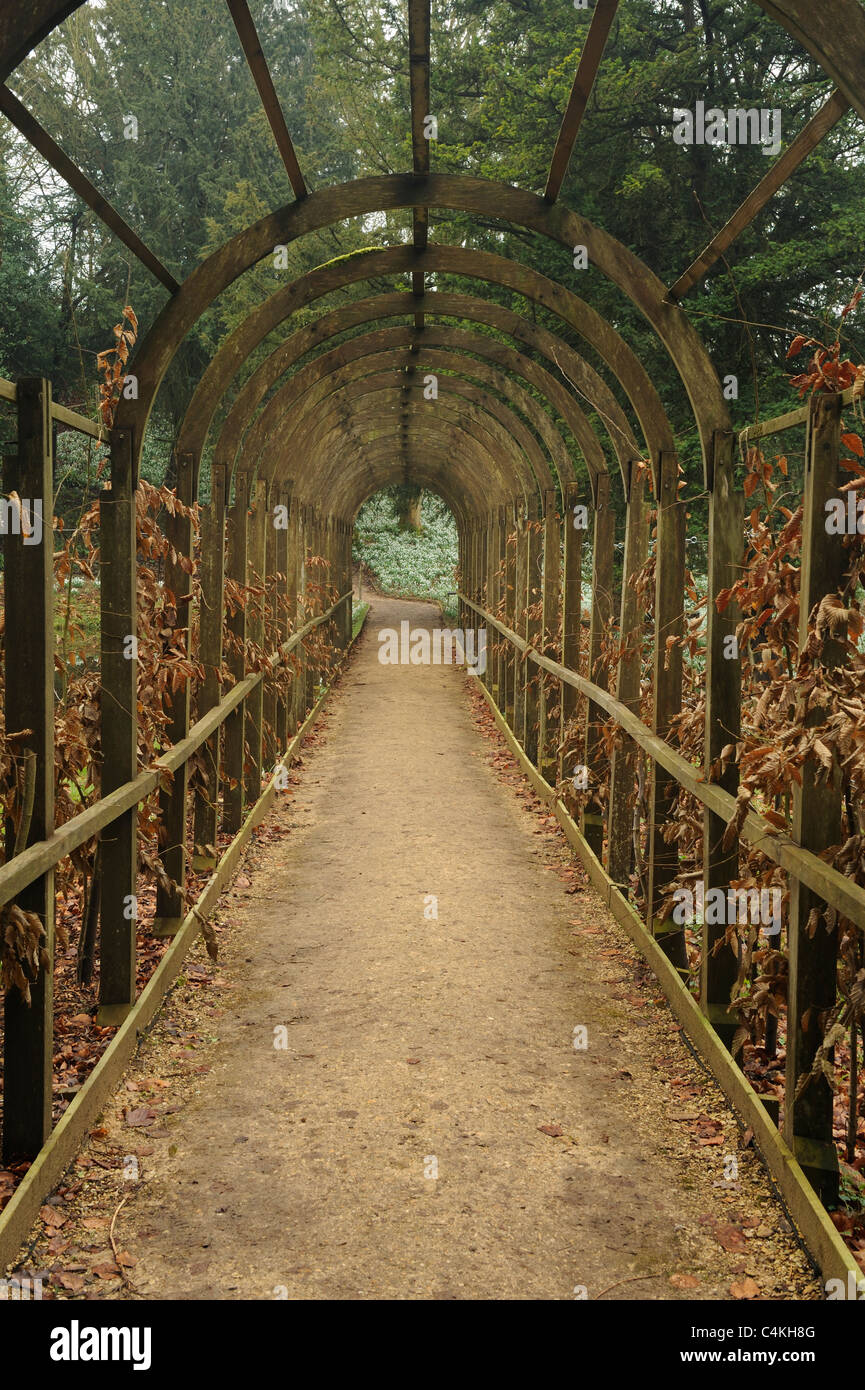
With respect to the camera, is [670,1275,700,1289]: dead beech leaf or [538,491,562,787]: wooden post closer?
[670,1275,700,1289]: dead beech leaf

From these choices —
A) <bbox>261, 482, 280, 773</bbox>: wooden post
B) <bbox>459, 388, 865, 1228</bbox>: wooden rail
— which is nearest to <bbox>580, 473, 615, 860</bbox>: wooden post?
<bbox>459, 388, 865, 1228</bbox>: wooden rail

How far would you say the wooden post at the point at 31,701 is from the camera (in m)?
3.02

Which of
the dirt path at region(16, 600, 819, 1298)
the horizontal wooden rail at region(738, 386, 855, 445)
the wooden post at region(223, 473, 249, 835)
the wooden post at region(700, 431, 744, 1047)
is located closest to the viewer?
the horizontal wooden rail at region(738, 386, 855, 445)

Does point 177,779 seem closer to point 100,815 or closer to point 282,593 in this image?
point 100,815

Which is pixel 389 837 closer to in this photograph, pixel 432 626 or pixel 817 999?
pixel 817 999

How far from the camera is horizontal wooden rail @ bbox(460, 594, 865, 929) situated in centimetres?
275

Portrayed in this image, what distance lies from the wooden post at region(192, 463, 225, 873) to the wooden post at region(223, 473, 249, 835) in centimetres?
66

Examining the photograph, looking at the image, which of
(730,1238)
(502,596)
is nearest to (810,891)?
(730,1238)

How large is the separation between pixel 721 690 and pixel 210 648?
3272mm

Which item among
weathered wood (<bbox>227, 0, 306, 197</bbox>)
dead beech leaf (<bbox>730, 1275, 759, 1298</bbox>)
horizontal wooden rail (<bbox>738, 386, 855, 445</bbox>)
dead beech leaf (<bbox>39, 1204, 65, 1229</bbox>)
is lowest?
dead beech leaf (<bbox>730, 1275, 759, 1298</bbox>)

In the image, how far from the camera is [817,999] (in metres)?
3.08

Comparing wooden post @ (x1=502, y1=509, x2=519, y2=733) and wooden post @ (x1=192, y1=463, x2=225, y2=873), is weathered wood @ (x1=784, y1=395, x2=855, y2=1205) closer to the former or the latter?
wooden post @ (x1=192, y1=463, x2=225, y2=873)

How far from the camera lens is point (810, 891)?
3.06 metres

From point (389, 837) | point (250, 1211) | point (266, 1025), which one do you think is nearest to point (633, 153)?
point (389, 837)
